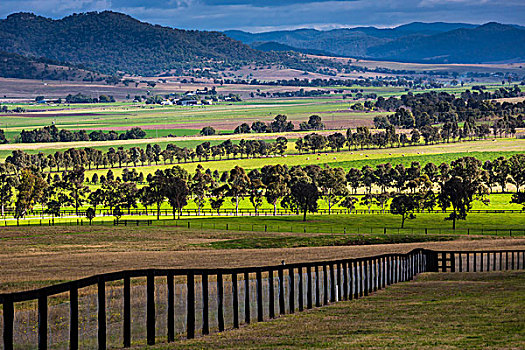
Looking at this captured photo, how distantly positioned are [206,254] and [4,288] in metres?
21.2

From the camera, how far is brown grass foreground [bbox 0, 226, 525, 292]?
40.7m

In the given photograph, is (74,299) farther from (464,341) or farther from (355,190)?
(355,190)

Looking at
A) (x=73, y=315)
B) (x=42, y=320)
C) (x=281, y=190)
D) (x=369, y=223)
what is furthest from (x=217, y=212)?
(x=42, y=320)

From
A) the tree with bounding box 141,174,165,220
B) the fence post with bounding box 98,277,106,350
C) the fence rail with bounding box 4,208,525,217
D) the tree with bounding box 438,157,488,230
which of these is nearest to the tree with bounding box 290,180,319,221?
the fence rail with bounding box 4,208,525,217

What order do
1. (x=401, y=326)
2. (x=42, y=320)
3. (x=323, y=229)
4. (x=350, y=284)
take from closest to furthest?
(x=42, y=320) → (x=401, y=326) → (x=350, y=284) → (x=323, y=229)

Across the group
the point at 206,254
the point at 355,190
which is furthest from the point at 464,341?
the point at 355,190

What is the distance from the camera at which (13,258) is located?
50250 millimetres

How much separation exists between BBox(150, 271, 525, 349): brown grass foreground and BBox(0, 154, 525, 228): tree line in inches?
3575

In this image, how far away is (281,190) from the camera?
145 m

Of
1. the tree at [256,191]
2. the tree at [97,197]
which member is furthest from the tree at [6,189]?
the tree at [256,191]

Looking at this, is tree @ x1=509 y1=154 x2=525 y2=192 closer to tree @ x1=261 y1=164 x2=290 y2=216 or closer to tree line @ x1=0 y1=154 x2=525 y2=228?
tree line @ x1=0 y1=154 x2=525 y2=228

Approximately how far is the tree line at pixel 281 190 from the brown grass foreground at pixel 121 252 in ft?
141

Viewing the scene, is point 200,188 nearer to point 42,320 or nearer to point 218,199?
point 218,199

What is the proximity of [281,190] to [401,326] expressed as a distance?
12547cm
